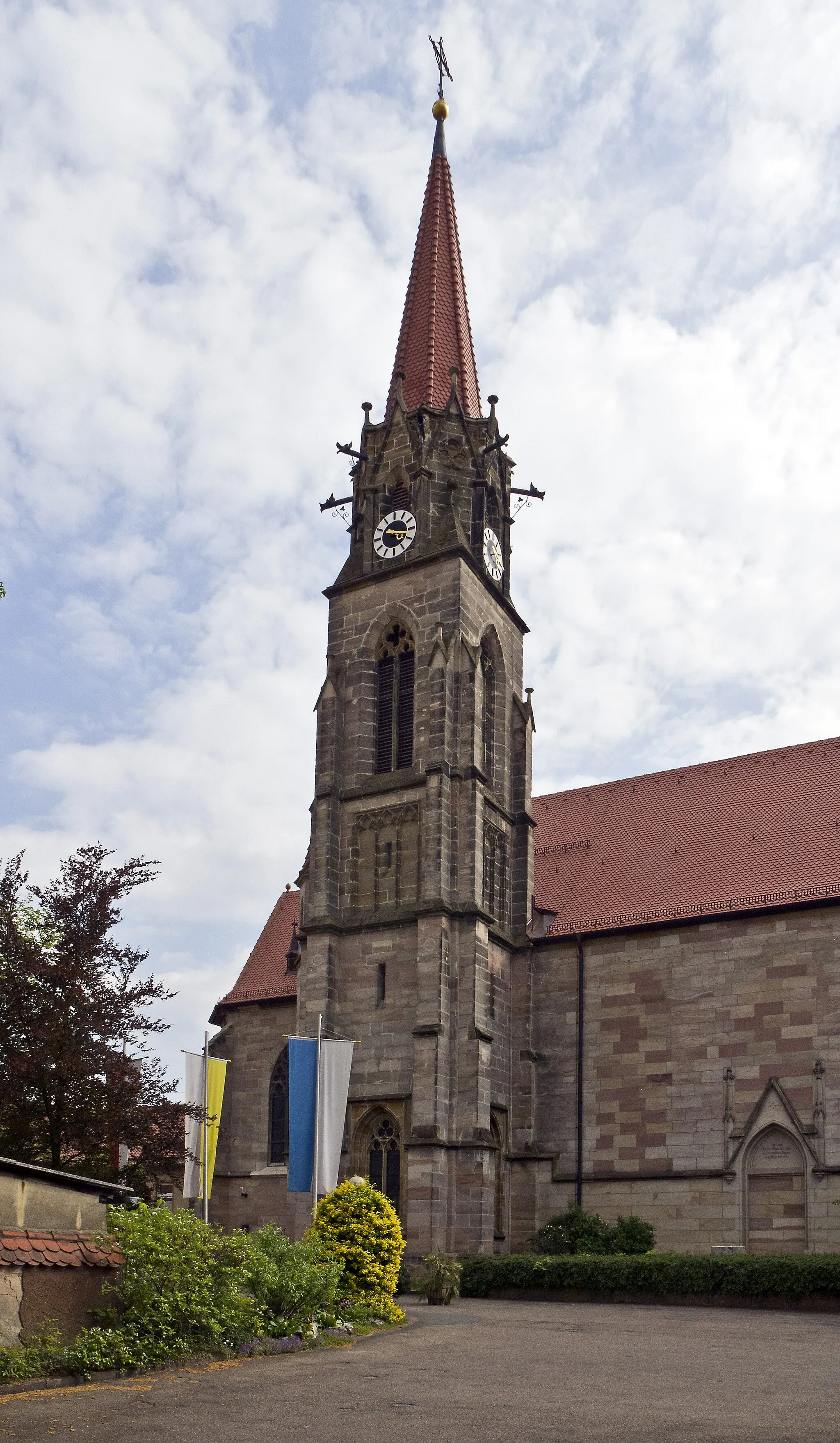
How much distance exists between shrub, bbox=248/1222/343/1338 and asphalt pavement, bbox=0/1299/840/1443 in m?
0.63

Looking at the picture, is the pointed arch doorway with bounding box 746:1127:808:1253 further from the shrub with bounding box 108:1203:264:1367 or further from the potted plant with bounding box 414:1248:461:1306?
the shrub with bounding box 108:1203:264:1367

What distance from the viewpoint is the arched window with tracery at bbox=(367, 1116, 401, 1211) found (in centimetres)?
2966

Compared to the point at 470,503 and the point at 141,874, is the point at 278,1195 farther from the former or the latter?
the point at 470,503

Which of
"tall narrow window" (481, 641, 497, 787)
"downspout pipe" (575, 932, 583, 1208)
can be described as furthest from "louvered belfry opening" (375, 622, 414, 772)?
"downspout pipe" (575, 932, 583, 1208)

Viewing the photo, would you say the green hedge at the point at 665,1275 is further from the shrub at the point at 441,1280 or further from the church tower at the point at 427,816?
the church tower at the point at 427,816

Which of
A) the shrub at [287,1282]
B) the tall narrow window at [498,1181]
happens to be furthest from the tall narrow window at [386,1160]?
the shrub at [287,1282]

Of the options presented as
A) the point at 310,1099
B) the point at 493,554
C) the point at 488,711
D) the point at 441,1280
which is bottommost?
the point at 441,1280

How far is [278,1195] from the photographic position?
3394 cm

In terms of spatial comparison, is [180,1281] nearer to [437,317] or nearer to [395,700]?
[395,700]

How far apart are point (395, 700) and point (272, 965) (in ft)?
30.0

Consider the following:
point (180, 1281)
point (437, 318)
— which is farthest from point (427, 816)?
point (180, 1281)

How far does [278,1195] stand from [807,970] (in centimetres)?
1401

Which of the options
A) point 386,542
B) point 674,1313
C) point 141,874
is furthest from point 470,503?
point 674,1313

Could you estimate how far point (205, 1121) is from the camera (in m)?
24.4
